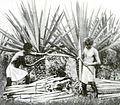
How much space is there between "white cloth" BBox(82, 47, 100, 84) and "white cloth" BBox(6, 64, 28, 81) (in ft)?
2.35

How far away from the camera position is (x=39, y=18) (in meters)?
6.65

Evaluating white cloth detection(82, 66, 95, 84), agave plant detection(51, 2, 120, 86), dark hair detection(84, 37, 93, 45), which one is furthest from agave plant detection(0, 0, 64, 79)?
white cloth detection(82, 66, 95, 84)

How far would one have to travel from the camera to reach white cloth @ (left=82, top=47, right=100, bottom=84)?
21.7ft

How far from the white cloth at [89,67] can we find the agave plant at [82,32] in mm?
54

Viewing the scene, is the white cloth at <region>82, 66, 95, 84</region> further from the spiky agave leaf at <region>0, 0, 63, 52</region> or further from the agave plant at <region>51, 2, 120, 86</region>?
the spiky agave leaf at <region>0, 0, 63, 52</region>

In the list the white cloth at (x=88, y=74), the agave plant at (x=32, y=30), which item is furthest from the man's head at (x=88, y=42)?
the agave plant at (x=32, y=30)

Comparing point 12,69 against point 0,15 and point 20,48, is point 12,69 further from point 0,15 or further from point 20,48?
point 0,15

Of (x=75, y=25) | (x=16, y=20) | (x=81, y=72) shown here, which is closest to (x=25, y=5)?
(x=16, y=20)

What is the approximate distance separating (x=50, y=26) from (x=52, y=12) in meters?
0.17

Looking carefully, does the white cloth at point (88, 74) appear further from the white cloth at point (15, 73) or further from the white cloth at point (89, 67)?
the white cloth at point (15, 73)

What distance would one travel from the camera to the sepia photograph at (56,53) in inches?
261

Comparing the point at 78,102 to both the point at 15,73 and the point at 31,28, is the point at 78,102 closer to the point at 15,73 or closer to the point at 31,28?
the point at 15,73

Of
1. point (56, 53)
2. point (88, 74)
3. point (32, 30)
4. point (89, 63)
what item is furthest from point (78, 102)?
point (32, 30)

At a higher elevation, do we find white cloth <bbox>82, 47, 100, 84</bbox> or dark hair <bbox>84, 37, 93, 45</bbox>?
dark hair <bbox>84, 37, 93, 45</bbox>
